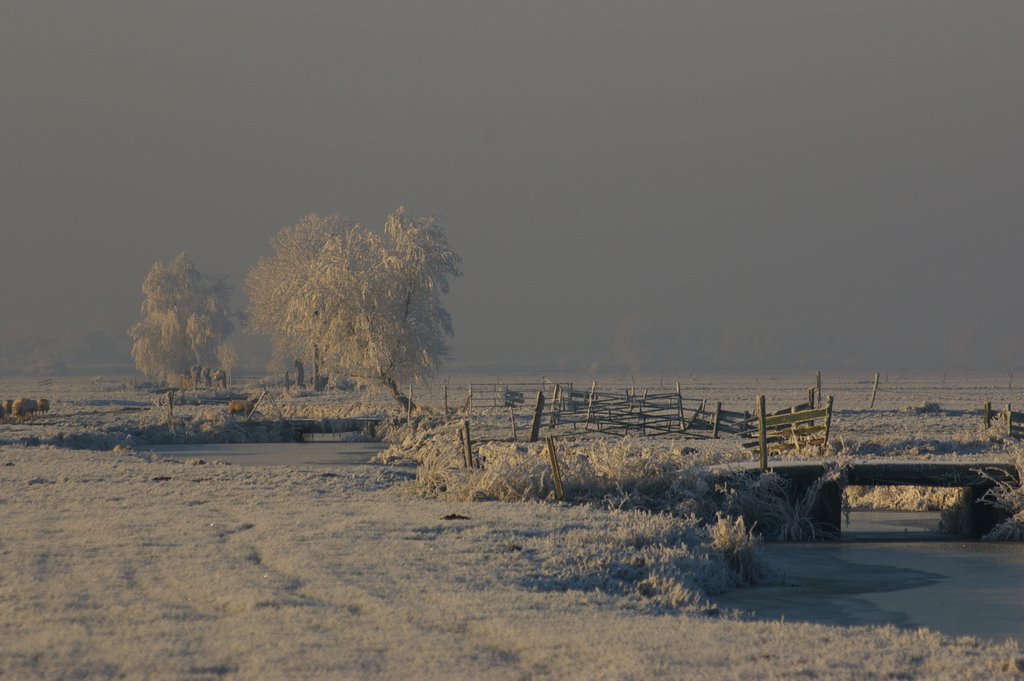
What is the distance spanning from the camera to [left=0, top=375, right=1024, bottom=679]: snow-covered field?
31.4 feet

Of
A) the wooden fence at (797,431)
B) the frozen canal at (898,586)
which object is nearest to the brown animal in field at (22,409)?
the wooden fence at (797,431)

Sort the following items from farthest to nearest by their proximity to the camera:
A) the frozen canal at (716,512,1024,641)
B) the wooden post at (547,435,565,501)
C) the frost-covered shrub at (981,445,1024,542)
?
the frost-covered shrub at (981,445,1024,542) → the wooden post at (547,435,565,501) → the frozen canal at (716,512,1024,641)

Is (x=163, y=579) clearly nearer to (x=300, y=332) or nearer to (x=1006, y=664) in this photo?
(x=1006, y=664)

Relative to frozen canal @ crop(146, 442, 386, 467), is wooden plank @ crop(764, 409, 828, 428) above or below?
above

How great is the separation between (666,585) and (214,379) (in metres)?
91.5

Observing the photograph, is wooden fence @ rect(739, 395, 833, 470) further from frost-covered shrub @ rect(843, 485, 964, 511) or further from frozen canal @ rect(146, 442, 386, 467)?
frozen canal @ rect(146, 442, 386, 467)

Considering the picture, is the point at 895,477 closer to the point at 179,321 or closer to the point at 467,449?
the point at 467,449

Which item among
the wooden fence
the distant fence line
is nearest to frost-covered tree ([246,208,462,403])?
the distant fence line

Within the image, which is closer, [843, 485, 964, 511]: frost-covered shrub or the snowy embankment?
the snowy embankment

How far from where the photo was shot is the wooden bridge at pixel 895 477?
21.5 metres

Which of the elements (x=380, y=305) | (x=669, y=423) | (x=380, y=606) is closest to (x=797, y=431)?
(x=669, y=423)

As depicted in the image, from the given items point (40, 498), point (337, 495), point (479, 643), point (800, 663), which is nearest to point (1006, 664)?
point (800, 663)

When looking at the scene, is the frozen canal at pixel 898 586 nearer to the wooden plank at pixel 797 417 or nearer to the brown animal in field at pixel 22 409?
the wooden plank at pixel 797 417

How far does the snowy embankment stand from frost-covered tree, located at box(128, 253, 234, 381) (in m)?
76.0
